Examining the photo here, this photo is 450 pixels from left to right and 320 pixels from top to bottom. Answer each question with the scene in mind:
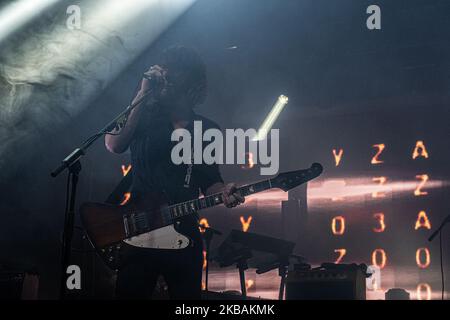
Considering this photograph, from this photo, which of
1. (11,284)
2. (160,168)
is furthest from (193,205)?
(11,284)

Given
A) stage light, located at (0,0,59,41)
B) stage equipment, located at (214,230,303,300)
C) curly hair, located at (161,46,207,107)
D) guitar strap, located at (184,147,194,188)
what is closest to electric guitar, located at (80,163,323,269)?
guitar strap, located at (184,147,194,188)

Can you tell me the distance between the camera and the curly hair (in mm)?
3562

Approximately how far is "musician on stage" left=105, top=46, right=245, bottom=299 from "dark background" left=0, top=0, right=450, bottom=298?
8.27 feet

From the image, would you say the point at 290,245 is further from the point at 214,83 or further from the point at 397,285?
the point at 214,83

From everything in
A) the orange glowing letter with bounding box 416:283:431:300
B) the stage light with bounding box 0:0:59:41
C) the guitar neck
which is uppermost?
the stage light with bounding box 0:0:59:41

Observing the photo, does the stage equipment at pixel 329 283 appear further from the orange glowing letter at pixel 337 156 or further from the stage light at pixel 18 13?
the stage light at pixel 18 13

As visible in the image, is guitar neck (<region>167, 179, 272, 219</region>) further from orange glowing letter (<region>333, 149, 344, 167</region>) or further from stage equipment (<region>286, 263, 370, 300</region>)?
orange glowing letter (<region>333, 149, 344, 167</region>)

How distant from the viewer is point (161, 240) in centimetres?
318

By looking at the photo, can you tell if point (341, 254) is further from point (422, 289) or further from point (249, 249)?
point (249, 249)

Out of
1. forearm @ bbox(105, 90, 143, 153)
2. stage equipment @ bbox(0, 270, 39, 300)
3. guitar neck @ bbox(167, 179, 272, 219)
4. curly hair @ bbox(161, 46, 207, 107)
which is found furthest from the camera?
stage equipment @ bbox(0, 270, 39, 300)

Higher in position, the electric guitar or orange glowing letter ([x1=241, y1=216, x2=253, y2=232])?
orange glowing letter ([x1=241, y1=216, x2=253, y2=232])

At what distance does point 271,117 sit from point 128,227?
3.61 meters

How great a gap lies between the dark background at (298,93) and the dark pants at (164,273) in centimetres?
348
